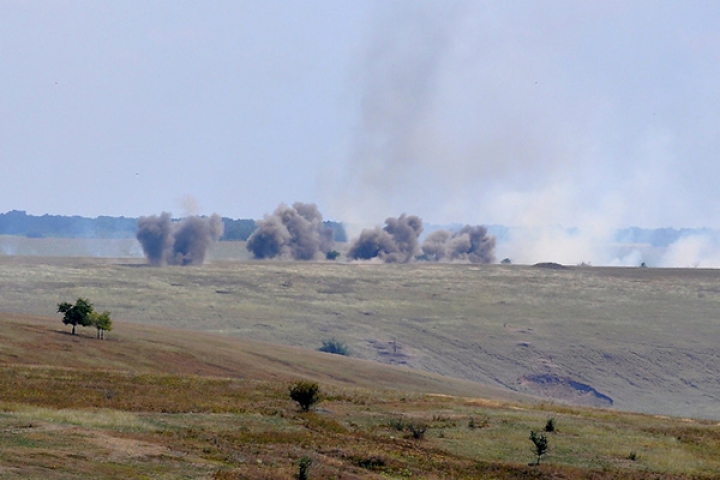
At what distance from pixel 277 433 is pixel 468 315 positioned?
370 ft

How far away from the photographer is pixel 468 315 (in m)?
156

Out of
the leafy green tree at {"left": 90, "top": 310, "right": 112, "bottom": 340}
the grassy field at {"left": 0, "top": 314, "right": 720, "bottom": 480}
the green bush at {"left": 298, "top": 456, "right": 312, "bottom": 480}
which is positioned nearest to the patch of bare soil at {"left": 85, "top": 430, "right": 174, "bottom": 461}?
the grassy field at {"left": 0, "top": 314, "right": 720, "bottom": 480}

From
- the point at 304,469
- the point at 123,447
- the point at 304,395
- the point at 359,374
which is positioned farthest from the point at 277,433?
the point at 359,374

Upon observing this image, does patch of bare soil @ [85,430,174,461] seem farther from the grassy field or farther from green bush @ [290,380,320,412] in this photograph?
green bush @ [290,380,320,412]

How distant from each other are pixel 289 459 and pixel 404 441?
829 cm

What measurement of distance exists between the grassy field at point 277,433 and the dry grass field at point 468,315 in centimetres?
6002

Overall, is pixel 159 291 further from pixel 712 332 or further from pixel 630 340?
pixel 712 332

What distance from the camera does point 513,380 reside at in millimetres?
126188

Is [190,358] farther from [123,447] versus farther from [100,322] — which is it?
[123,447]

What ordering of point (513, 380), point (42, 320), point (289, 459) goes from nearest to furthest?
point (289, 459) → point (42, 320) → point (513, 380)

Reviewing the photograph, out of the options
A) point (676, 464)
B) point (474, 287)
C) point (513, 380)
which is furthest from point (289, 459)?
point (474, 287)

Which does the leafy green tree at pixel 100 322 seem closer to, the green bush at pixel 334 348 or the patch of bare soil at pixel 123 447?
the green bush at pixel 334 348

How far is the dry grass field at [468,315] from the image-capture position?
128m

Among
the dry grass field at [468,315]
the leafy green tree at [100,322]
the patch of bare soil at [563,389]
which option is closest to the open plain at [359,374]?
the patch of bare soil at [563,389]
